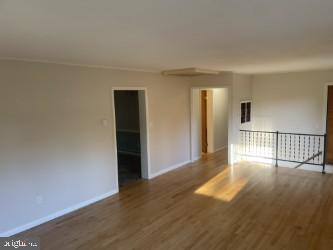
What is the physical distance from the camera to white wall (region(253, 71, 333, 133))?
6676mm

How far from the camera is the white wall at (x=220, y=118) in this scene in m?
8.15

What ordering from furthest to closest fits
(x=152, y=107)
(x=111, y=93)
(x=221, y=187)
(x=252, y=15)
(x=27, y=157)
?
(x=152, y=107), (x=221, y=187), (x=111, y=93), (x=27, y=157), (x=252, y=15)

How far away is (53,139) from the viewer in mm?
3961

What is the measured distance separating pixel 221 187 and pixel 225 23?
386cm

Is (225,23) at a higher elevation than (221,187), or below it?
higher

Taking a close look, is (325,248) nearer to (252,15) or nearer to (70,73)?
(252,15)

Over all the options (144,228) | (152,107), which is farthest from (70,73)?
(144,228)

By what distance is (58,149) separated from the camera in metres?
4.04

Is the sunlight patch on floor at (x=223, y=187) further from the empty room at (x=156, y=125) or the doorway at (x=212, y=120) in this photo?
the doorway at (x=212, y=120)

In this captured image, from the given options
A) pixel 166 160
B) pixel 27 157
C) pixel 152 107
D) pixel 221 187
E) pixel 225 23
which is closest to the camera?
pixel 225 23

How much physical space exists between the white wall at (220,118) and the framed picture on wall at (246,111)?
1010 mm

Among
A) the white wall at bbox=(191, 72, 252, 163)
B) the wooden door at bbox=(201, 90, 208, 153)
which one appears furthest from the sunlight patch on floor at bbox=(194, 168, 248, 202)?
the wooden door at bbox=(201, 90, 208, 153)

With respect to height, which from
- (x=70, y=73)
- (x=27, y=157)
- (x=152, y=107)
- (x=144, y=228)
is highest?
(x=70, y=73)

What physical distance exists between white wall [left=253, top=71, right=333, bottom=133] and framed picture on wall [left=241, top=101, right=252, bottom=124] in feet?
0.69
